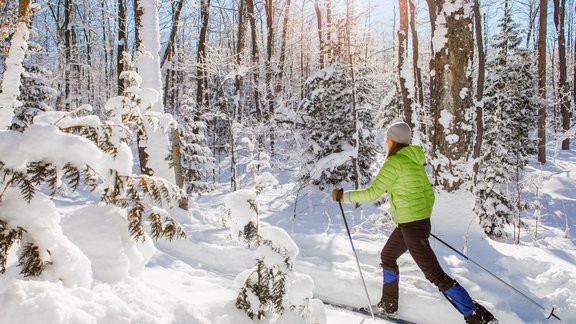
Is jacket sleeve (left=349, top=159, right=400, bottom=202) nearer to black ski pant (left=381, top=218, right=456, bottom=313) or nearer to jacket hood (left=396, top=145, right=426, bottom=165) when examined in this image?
jacket hood (left=396, top=145, right=426, bottom=165)

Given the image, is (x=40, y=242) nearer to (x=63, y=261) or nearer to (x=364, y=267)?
(x=63, y=261)

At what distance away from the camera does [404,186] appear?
3838mm

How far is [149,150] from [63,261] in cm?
631

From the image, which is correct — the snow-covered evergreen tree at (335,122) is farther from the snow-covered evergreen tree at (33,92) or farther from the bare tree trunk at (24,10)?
the snow-covered evergreen tree at (33,92)

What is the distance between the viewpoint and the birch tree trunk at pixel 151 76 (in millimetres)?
7809

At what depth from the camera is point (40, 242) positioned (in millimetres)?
1767

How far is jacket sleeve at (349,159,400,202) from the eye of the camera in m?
3.82

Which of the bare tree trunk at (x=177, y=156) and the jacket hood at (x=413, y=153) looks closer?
the jacket hood at (x=413, y=153)

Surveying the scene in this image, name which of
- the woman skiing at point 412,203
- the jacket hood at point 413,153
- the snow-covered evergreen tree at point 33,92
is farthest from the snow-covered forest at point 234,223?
the snow-covered evergreen tree at point 33,92

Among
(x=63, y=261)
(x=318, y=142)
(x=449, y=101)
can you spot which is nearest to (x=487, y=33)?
(x=318, y=142)

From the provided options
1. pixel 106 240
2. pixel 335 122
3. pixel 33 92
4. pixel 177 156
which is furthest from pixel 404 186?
pixel 33 92

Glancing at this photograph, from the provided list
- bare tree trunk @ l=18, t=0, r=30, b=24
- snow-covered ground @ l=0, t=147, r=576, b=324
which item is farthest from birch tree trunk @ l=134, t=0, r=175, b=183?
bare tree trunk @ l=18, t=0, r=30, b=24

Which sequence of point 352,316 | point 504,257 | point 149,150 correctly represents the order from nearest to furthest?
point 352,316
point 504,257
point 149,150

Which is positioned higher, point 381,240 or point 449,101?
point 449,101
